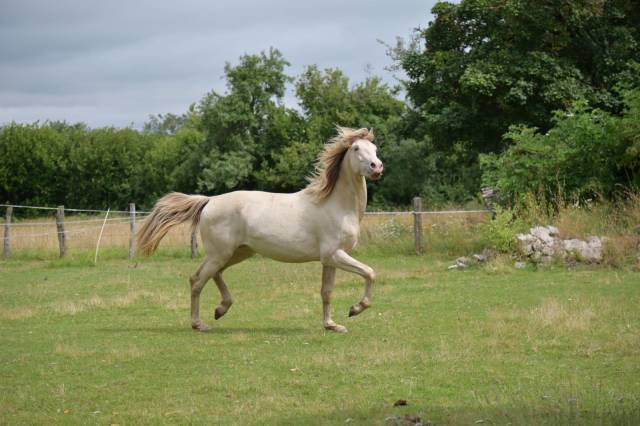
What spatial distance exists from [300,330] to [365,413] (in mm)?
3989

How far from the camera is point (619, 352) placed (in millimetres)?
7672

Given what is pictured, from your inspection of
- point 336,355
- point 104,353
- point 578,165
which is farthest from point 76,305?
point 578,165

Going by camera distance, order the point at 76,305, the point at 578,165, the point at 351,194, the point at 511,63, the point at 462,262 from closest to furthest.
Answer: the point at 351,194, the point at 76,305, the point at 462,262, the point at 578,165, the point at 511,63

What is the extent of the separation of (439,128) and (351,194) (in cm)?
1866

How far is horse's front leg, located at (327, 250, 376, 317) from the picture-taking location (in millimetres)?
9242

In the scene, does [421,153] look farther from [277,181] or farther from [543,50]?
[543,50]

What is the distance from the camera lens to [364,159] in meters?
9.31

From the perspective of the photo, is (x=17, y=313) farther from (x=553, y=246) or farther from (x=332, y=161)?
(x=553, y=246)

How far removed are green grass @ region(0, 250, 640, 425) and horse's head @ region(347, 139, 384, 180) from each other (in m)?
1.93

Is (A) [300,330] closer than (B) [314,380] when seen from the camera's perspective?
No

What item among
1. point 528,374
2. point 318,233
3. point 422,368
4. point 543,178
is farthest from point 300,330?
point 543,178

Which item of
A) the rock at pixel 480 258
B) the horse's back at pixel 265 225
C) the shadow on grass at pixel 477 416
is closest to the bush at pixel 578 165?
the rock at pixel 480 258

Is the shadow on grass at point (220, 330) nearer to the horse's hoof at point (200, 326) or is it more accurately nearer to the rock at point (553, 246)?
the horse's hoof at point (200, 326)

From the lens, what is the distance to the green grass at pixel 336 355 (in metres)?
6.02
